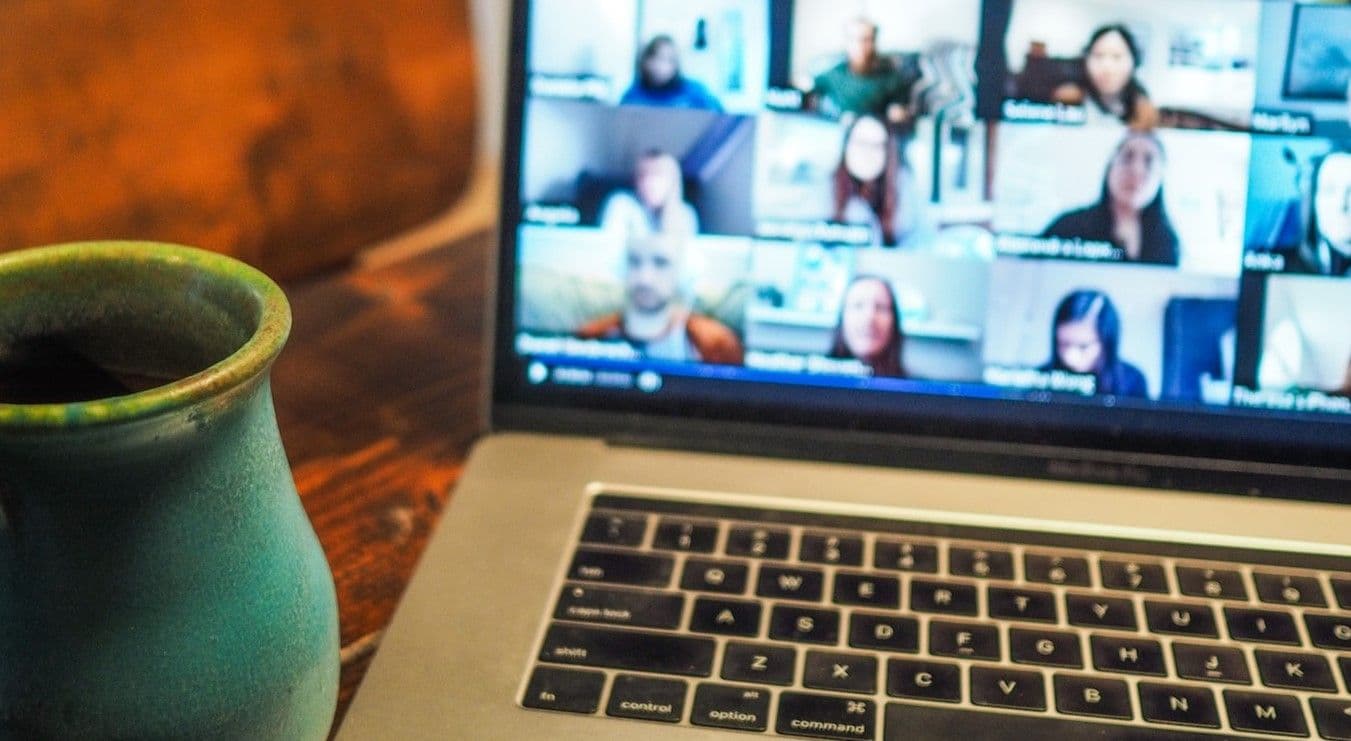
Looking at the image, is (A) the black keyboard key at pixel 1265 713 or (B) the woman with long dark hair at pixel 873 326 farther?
(B) the woman with long dark hair at pixel 873 326

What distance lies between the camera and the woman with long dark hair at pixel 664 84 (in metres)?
0.49

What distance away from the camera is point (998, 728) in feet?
1.19

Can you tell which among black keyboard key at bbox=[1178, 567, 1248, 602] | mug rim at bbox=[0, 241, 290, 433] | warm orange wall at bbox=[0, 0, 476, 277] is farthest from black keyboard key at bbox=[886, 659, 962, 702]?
warm orange wall at bbox=[0, 0, 476, 277]

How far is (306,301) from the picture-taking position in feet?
2.28

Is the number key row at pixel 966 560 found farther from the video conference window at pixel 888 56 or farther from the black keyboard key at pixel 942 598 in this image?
the video conference window at pixel 888 56

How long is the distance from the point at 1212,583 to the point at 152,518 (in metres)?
0.35

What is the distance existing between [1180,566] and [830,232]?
0.61 feet

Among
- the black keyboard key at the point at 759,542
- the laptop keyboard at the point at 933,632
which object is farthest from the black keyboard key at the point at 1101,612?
the black keyboard key at the point at 759,542

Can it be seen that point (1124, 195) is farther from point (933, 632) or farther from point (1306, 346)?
point (933, 632)

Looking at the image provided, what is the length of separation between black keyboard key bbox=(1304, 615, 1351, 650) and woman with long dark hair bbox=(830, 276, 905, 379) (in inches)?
6.9

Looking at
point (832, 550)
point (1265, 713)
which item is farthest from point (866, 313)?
point (1265, 713)

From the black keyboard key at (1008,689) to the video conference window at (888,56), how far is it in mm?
225

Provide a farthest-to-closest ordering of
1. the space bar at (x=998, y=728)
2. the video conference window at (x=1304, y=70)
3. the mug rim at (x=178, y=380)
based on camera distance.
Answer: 1. the video conference window at (x=1304, y=70)
2. the space bar at (x=998, y=728)
3. the mug rim at (x=178, y=380)

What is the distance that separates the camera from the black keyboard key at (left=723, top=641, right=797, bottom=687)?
0.38m
